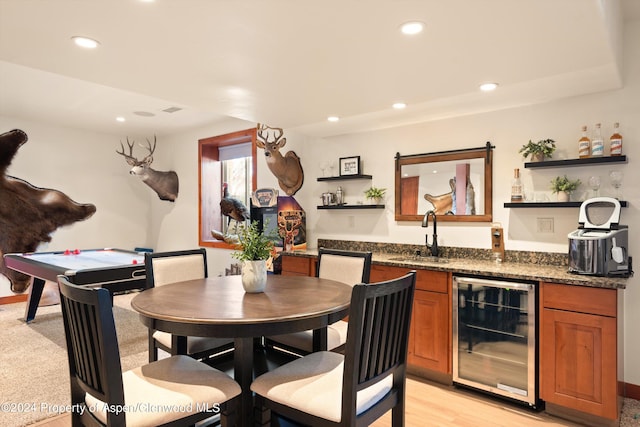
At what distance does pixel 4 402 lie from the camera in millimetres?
2648

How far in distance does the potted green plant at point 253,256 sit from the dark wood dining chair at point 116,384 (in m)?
0.52

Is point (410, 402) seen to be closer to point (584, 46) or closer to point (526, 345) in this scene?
point (526, 345)

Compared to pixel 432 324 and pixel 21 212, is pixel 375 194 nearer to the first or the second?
pixel 432 324

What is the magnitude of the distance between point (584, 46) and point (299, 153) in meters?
3.10

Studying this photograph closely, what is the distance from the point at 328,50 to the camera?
2131mm

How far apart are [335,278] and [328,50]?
5.09ft

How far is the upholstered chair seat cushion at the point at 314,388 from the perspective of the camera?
1.51 m

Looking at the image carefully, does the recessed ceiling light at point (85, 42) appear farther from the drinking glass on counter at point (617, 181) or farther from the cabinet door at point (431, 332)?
the drinking glass on counter at point (617, 181)

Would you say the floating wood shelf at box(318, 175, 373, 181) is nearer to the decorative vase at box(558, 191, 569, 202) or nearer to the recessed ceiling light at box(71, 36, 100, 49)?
the decorative vase at box(558, 191, 569, 202)

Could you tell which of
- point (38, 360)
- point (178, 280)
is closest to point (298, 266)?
point (178, 280)

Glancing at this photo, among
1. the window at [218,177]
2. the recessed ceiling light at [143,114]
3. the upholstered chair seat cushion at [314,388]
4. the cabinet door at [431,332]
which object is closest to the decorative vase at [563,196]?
the cabinet door at [431,332]

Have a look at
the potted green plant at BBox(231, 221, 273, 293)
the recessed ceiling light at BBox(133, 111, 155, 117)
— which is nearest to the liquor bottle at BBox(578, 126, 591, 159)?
the potted green plant at BBox(231, 221, 273, 293)

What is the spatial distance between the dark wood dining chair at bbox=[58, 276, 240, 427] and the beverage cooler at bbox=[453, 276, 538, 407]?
5.98 feet

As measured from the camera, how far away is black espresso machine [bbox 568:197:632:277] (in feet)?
7.78
